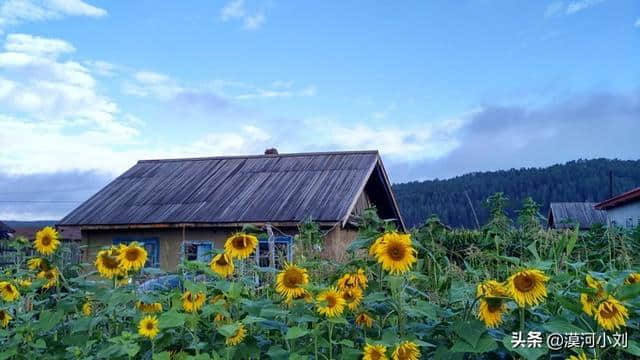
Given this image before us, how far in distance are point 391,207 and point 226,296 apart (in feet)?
48.9

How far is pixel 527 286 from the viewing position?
1739mm

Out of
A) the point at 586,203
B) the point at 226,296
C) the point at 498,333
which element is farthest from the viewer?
the point at 586,203

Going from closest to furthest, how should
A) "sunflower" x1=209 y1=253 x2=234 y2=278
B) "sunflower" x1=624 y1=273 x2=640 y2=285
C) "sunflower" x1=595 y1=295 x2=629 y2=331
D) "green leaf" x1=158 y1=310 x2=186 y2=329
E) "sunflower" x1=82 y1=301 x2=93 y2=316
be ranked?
"sunflower" x1=595 y1=295 x2=629 y2=331 < "green leaf" x1=158 y1=310 x2=186 y2=329 < "sunflower" x1=624 y1=273 x2=640 y2=285 < "sunflower" x1=209 y1=253 x2=234 y2=278 < "sunflower" x1=82 y1=301 x2=93 y2=316

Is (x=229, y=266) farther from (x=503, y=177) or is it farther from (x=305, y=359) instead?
(x=503, y=177)

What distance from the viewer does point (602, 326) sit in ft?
5.73

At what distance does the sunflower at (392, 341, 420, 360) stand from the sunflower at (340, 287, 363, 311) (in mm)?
268

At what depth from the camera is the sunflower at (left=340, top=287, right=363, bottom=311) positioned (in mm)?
2012

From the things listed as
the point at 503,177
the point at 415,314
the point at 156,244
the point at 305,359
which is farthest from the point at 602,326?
the point at 503,177

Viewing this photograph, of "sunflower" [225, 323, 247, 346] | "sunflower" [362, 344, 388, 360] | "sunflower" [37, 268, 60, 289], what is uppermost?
"sunflower" [37, 268, 60, 289]

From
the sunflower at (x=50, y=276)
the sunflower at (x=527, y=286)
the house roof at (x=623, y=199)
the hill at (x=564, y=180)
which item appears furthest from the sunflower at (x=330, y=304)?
the hill at (x=564, y=180)

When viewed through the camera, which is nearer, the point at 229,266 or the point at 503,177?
the point at 229,266

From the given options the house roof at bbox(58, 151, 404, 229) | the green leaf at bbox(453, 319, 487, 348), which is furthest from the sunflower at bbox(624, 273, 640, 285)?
the house roof at bbox(58, 151, 404, 229)

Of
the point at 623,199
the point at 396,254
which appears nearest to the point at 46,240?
the point at 396,254

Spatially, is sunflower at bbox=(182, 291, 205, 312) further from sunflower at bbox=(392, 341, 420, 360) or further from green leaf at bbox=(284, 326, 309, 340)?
sunflower at bbox=(392, 341, 420, 360)
